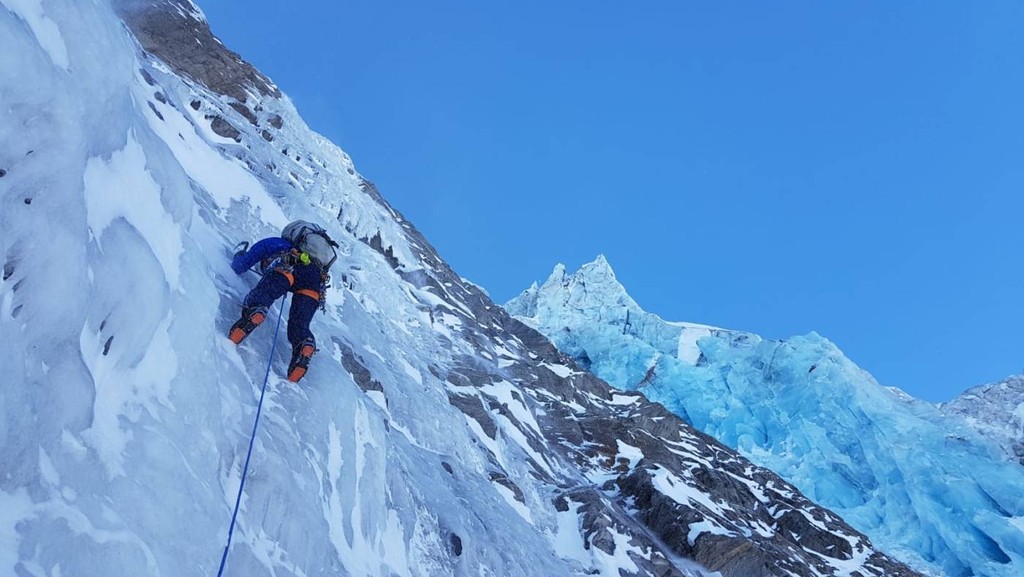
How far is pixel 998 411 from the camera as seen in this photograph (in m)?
63.5

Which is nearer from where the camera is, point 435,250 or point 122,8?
point 122,8

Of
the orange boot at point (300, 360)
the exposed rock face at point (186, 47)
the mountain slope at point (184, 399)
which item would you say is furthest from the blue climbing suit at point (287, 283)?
the exposed rock face at point (186, 47)

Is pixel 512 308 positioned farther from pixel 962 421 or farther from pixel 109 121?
pixel 109 121

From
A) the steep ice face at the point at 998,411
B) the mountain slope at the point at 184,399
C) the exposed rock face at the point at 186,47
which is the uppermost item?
the steep ice face at the point at 998,411

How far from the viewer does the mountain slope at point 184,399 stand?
626 cm

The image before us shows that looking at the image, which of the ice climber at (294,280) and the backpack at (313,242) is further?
the backpack at (313,242)

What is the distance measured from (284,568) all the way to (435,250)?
51658 mm

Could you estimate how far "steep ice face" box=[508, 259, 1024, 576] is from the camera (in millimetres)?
53781

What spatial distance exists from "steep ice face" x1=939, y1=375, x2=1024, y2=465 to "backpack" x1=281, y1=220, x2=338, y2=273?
207ft

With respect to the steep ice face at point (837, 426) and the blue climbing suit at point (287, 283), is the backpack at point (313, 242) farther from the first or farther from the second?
the steep ice face at point (837, 426)

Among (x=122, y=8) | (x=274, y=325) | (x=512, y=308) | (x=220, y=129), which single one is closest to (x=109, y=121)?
(x=274, y=325)

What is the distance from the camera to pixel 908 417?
61.5 metres

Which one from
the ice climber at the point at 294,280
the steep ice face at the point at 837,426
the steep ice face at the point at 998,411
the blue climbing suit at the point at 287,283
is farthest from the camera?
the steep ice face at the point at 998,411

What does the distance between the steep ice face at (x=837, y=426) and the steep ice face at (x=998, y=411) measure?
0.58ft
